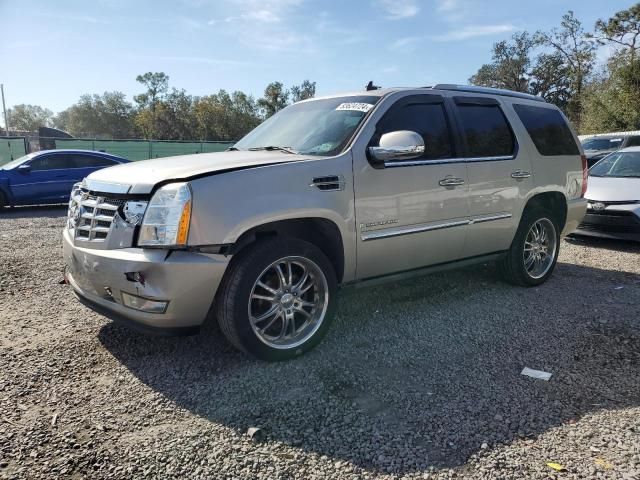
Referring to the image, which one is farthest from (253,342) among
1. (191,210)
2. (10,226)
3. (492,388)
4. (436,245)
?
(10,226)

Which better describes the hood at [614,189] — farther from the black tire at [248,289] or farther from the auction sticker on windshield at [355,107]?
the black tire at [248,289]

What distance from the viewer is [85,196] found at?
3424mm

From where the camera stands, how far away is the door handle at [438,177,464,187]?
13.5ft

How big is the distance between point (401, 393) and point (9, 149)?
79.1ft

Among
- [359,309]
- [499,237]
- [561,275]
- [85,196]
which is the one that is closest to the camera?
[85,196]

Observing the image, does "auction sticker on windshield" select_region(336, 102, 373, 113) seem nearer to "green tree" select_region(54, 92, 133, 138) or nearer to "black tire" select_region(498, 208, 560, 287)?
"black tire" select_region(498, 208, 560, 287)

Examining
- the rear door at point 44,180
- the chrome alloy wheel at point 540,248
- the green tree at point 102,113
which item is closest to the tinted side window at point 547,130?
the chrome alloy wheel at point 540,248

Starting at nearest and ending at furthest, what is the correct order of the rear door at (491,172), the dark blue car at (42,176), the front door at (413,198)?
1. the front door at (413,198)
2. the rear door at (491,172)
3. the dark blue car at (42,176)

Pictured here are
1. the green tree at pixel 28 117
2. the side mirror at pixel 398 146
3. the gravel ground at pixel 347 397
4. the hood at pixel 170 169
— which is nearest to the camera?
the gravel ground at pixel 347 397

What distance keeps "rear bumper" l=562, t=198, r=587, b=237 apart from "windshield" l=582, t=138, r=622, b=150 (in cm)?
1005

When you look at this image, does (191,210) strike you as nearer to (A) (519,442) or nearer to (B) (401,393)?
(B) (401,393)

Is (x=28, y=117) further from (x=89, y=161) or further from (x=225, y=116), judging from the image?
(x=89, y=161)

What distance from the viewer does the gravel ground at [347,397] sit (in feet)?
7.72

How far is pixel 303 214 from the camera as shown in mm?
3305
